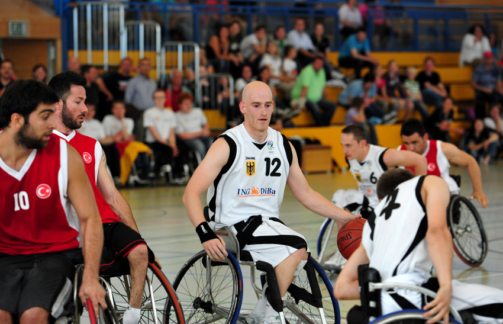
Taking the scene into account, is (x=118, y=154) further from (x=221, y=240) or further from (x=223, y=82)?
(x=221, y=240)

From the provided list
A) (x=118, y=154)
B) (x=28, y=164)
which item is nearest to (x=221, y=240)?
(x=28, y=164)

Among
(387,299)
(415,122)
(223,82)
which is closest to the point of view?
(387,299)

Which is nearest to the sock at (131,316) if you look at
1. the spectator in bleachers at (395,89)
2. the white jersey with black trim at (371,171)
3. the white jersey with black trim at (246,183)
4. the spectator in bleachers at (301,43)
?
the white jersey with black trim at (246,183)

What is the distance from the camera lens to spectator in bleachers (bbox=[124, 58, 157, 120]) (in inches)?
418

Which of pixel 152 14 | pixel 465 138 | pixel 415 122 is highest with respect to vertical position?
pixel 152 14

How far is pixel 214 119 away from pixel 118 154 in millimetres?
2613

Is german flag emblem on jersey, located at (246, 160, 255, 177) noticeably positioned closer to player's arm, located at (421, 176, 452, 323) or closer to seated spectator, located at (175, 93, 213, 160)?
player's arm, located at (421, 176, 452, 323)

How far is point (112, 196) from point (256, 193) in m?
0.83

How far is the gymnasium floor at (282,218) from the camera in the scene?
16.9 feet

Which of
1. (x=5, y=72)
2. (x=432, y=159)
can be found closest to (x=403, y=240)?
(x=432, y=159)

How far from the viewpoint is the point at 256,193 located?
3.74m

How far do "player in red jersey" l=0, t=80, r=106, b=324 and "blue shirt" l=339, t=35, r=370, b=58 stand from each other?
39.0ft

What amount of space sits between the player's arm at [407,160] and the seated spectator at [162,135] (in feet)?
18.3

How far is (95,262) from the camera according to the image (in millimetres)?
2746
